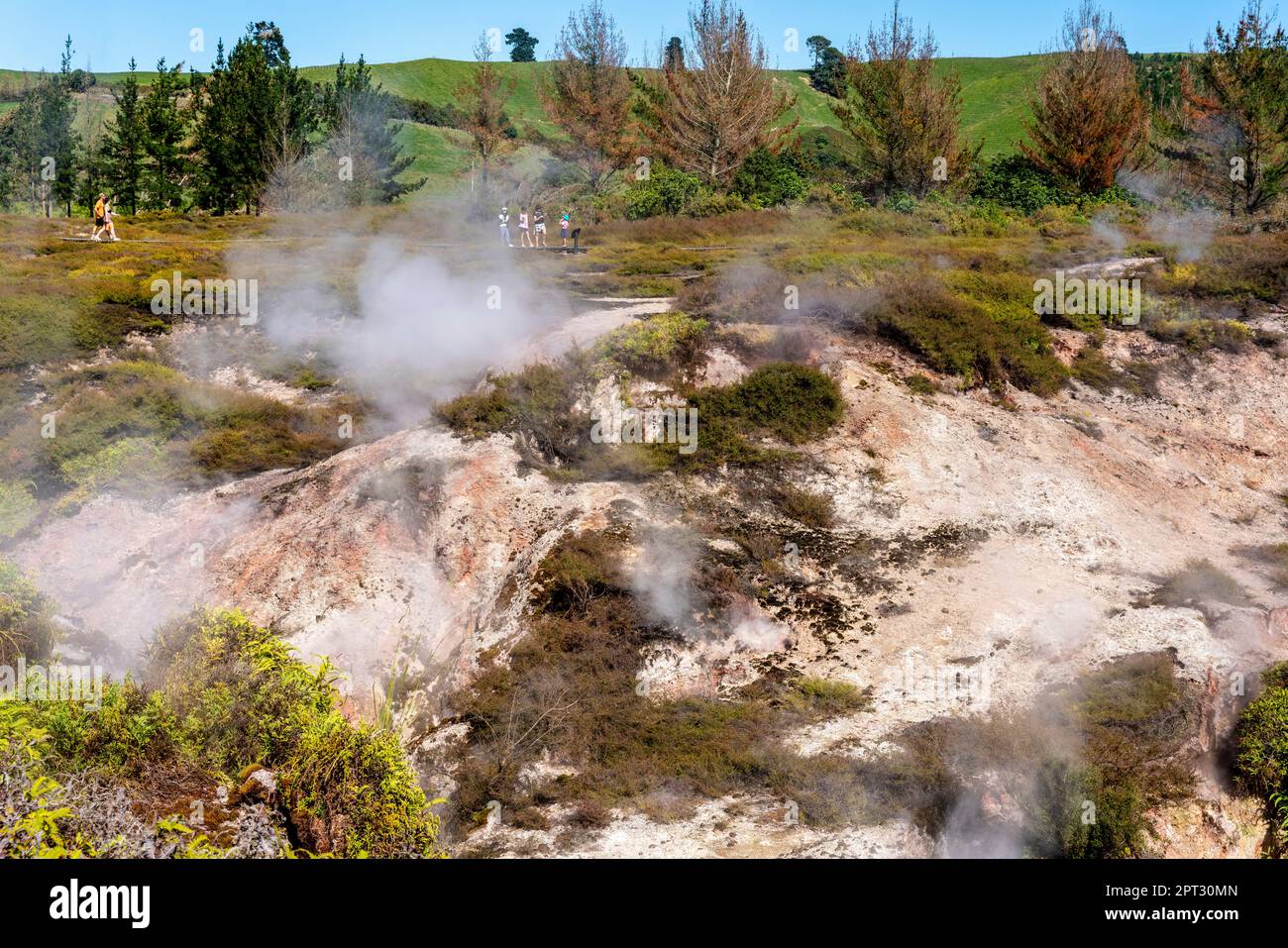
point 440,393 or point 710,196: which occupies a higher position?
point 710,196

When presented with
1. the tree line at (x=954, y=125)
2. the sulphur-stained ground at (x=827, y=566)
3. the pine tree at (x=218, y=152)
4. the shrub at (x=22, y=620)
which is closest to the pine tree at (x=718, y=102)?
the tree line at (x=954, y=125)

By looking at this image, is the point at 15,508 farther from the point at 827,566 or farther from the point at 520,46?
the point at 520,46

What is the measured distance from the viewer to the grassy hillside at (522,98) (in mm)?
68500

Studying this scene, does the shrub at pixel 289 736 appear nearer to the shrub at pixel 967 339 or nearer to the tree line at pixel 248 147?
the shrub at pixel 967 339

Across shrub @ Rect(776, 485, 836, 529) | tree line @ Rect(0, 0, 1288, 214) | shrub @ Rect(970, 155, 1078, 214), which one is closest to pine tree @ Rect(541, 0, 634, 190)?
tree line @ Rect(0, 0, 1288, 214)

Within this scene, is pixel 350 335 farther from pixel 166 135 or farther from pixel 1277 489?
pixel 166 135

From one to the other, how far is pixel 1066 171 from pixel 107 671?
3992 cm

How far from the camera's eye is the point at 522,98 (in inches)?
3484

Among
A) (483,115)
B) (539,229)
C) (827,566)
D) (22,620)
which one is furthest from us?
(483,115)

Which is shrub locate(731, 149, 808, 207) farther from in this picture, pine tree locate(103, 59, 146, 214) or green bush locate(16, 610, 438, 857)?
green bush locate(16, 610, 438, 857)

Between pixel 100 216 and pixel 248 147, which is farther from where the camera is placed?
pixel 248 147

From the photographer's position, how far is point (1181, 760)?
39.7 ft

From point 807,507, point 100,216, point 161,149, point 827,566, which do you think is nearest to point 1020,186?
point 807,507

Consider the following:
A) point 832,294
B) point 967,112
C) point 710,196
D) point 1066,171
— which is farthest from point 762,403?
point 967,112
